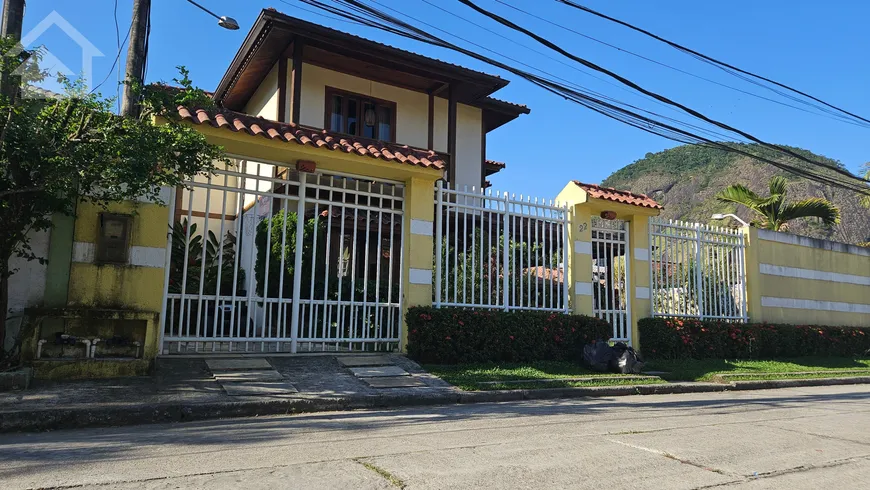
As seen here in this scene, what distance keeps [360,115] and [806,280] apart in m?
11.4

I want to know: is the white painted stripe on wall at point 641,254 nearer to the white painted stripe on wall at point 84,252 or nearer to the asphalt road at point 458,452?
the asphalt road at point 458,452

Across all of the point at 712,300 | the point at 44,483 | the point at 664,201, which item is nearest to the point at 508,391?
the point at 44,483

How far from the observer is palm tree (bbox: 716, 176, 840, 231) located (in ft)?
50.5

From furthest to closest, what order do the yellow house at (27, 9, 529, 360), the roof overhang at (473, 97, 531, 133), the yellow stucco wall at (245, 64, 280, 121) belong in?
the roof overhang at (473, 97, 531, 133) < the yellow stucco wall at (245, 64, 280, 121) < the yellow house at (27, 9, 529, 360)

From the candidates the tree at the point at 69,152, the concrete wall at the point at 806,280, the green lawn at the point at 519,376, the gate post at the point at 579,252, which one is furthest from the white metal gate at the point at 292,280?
the concrete wall at the point at 806,280

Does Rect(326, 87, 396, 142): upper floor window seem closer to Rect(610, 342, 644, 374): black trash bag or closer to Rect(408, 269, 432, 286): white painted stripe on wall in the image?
Rect(408, 269, 432, 286): white painted stripe on wall

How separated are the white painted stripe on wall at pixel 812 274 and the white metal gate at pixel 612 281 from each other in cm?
395

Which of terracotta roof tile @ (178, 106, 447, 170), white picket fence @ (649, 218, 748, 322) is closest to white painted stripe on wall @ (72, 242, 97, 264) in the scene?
terracotta roof tile @ (178, 106, 447, 170)

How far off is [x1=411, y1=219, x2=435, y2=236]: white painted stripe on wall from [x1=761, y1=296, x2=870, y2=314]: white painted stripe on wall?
321 inches

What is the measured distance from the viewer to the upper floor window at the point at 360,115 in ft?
49.1

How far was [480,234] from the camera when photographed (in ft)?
31.8

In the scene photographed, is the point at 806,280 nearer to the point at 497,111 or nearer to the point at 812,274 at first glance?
the point at 812,274

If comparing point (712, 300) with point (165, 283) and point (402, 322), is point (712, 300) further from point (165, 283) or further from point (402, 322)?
point (165, 283)

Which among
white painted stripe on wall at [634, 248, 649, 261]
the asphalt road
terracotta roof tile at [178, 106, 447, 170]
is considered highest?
terracotta roof tile at [178, 106, 447, 170]
